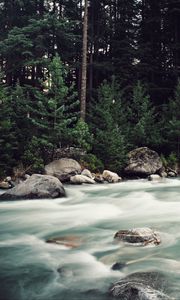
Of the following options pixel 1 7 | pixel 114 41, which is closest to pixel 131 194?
pixel 114 41

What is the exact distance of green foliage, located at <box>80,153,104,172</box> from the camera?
66.4 ft

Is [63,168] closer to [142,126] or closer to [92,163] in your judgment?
[92,163]

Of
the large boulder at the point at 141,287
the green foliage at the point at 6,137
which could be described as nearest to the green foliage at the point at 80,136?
the green foliage at the point at 6,137

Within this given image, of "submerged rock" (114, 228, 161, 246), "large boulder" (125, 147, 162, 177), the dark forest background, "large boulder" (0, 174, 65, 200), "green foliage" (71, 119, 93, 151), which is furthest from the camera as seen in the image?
"large boulder" (125, 147, 162, 177)

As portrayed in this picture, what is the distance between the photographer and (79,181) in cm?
1802

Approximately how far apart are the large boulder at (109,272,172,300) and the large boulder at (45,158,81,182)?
472 inches

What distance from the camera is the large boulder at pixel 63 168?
720 inches

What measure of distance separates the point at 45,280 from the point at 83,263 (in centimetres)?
104

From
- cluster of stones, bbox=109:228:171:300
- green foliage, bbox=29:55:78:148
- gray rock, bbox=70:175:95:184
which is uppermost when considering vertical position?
green foliage, bbox=29:55:78:148

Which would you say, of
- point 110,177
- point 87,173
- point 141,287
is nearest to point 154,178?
point 110,177

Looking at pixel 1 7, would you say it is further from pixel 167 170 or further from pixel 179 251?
pixel 179 251

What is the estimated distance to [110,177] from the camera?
19.4 metres

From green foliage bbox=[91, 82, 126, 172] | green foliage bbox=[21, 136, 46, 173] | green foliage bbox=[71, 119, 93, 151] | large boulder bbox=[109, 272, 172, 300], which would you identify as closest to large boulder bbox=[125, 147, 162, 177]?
green foliage bbox=[91, 82, 126, 172]

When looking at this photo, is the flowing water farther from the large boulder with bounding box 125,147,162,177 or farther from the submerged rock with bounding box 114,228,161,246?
the large boulder with bounding box 125,147,162,177
